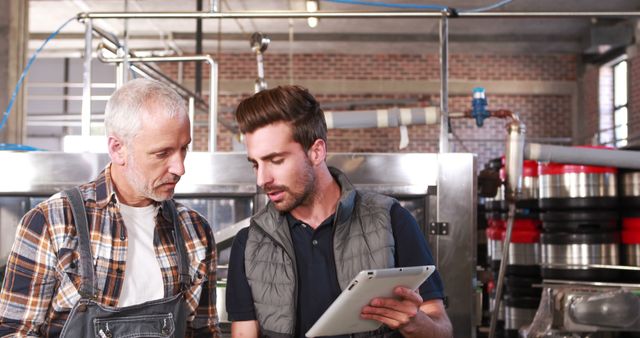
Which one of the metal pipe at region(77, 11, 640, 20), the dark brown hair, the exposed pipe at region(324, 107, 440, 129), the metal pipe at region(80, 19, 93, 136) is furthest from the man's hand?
the exposed pipe at region(324, 107, 440, 129)

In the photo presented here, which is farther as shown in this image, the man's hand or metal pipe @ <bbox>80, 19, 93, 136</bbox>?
metal pipe @ <bbox>80, 19, 93, 136</bbox>

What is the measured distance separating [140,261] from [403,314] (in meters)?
0.61

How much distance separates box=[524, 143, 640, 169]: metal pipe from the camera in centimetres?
401

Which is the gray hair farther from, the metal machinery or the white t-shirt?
the metal machinery

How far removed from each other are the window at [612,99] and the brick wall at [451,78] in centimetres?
80

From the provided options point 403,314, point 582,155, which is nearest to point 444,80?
point 582,155

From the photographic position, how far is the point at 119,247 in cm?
188

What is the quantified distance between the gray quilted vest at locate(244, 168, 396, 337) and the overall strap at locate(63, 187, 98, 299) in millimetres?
381

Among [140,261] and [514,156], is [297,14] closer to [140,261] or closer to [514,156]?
[514,156]

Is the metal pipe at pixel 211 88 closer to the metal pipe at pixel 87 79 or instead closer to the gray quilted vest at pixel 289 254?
the metal pipe at pixel 87 79

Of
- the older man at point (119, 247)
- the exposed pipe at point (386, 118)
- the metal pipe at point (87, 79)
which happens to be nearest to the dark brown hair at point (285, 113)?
the older man at point (119, 247)

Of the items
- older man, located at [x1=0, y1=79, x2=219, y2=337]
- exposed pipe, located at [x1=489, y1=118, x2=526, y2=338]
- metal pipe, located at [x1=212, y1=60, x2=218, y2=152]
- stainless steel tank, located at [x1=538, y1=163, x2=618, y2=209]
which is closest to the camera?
older man, located at [x1=0, y1=79, x2=219, y2=337]

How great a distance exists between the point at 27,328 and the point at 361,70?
36.0 ft

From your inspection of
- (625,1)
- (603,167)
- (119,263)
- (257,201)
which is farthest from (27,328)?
(625,1)
